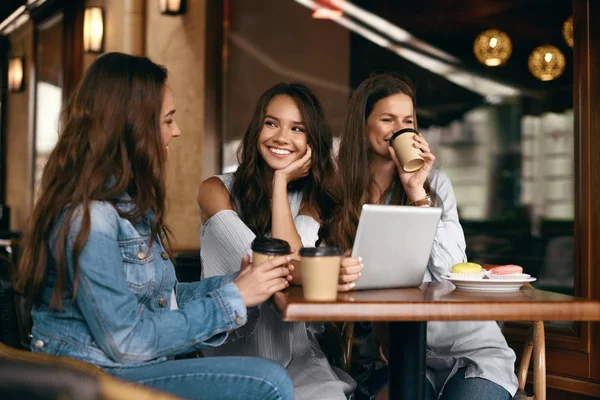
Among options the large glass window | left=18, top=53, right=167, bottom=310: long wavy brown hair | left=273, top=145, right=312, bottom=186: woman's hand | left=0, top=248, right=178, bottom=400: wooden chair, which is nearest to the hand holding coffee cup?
left=273, top=145, right=312, bottom=186: woman's hand

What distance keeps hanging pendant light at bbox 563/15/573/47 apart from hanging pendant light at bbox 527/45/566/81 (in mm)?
136

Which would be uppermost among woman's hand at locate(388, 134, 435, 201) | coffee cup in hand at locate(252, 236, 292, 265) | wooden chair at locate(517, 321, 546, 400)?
woman's hand at locate(388, 134, 435, 201)

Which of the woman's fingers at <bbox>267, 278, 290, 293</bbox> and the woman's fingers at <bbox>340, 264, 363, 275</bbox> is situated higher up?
the woman's fingers at <bbox>340, 264, 363, 275</bbox>

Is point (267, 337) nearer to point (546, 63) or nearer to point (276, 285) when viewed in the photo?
point (276, 285)

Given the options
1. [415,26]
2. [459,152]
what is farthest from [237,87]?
[459,152]

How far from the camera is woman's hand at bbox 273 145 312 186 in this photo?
101 inches

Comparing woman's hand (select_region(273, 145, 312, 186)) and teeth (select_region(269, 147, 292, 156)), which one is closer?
woman's hand (select_region(273, 145, 312, 186))

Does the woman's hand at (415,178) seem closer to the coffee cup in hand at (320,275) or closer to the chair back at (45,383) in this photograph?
the coffee cup in hand at (320,275)

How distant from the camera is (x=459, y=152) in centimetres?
579

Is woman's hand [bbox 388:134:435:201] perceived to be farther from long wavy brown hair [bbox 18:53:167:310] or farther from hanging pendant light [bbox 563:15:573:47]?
hanging pendant light [bbox 563:15:573:47]

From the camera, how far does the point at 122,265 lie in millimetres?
1707

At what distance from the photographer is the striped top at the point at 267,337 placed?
2418 mm

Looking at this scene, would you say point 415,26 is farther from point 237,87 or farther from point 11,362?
point 11,362

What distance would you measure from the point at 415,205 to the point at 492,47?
10.1 ft
